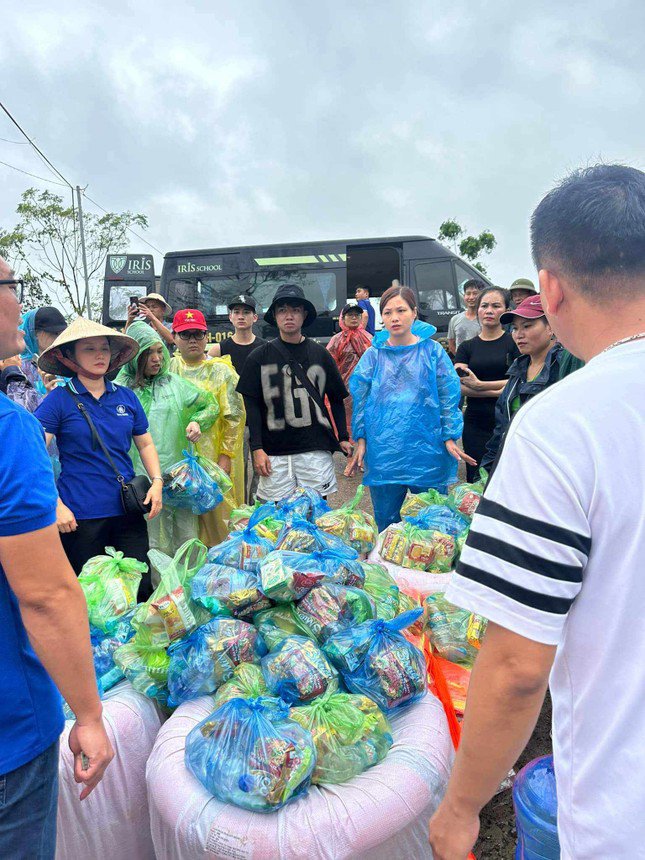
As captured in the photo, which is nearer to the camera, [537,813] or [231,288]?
[537,813]

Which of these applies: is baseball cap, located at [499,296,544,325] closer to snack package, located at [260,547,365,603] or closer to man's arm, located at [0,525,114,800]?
snack package, located at [260,547,365,603]

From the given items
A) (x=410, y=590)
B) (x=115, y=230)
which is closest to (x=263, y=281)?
(x=410, y=590)

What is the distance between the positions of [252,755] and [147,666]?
0.64 meters

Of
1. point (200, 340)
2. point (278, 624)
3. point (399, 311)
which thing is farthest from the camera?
point (200, 340)

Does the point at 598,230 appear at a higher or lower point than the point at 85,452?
higher

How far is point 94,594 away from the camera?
2.38 metres

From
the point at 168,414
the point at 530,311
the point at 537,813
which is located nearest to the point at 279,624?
the point at 537,813

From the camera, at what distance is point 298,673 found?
1808 millimetres

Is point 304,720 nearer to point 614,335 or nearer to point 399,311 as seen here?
point 614,335

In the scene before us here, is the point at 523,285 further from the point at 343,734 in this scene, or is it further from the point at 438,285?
the point at 438,285

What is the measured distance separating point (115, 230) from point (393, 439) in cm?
2165

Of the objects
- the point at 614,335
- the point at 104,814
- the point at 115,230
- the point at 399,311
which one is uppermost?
the point at 115,230

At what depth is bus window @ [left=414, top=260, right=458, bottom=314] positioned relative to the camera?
10078 millimetres

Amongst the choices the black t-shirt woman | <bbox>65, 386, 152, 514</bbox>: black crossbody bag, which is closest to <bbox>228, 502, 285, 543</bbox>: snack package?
<bbox>65, 386, 152, 514</bbox>: black crossbody bag
